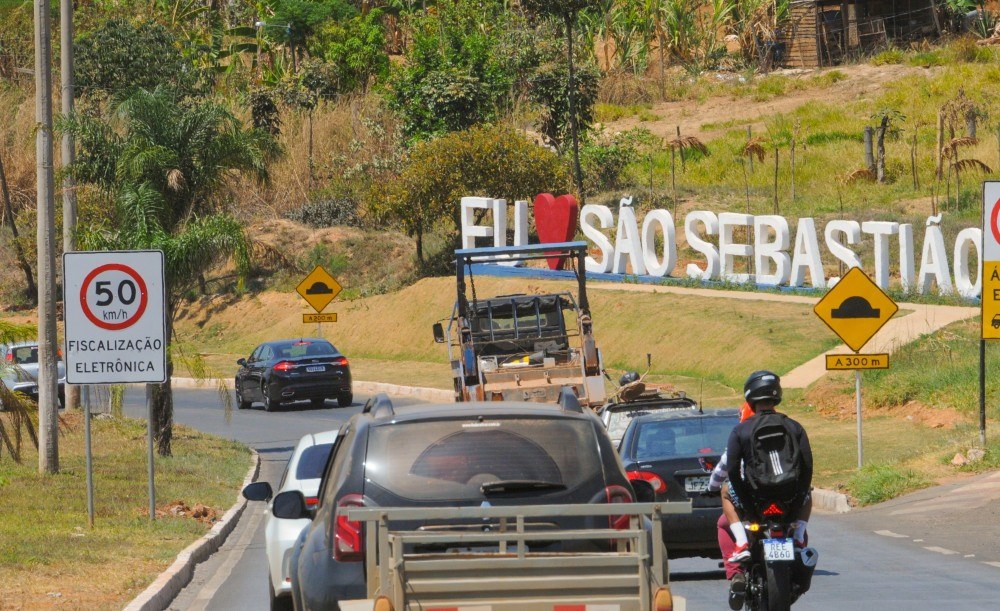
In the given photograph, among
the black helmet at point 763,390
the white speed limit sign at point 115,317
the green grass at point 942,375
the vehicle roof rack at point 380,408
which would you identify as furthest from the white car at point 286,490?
the green grass at point 942,375

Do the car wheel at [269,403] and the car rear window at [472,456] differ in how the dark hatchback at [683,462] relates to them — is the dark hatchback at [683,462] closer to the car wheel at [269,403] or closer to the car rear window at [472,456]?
the car rear window at [472,456]

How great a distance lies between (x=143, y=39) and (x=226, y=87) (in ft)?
40.7

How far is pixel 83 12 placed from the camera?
84312mm

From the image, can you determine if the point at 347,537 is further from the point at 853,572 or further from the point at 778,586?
the point at 853,572

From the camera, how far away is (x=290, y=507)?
8.31 m

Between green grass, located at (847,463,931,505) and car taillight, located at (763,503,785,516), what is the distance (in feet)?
35.7

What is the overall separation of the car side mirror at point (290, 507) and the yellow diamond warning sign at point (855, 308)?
13.5 meters

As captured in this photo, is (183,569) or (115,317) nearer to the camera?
(183,569)

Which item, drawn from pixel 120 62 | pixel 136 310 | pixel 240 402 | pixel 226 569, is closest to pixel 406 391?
pixel 240 402

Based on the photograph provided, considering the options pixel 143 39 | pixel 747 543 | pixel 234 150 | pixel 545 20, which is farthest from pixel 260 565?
pixel 545 20

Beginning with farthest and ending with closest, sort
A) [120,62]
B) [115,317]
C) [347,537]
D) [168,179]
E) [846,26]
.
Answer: [846,26]
[120,62]
[168,179]
[115,317]
[347,537]

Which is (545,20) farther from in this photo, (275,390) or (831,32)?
(275,390)

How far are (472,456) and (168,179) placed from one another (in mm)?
17918

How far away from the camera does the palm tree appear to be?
76.9ft
